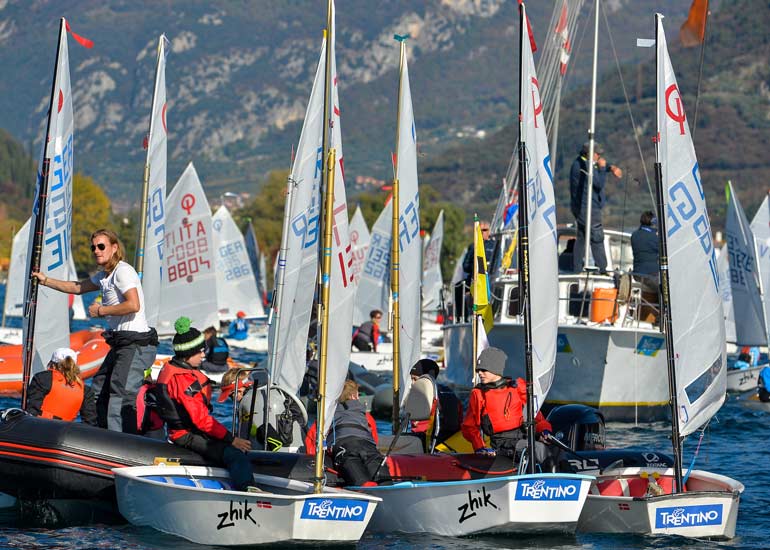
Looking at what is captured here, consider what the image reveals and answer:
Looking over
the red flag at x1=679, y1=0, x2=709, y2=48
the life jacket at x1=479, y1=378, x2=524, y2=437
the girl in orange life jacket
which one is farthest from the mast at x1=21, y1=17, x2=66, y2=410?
the red flag at x1=679, y1=0, x2=709, y2=48

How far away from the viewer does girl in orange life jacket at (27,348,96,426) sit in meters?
→ 13.7

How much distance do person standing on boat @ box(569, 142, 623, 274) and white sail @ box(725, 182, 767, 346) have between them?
216 inches

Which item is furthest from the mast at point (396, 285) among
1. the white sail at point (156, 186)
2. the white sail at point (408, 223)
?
the white sail at point (156, 186)

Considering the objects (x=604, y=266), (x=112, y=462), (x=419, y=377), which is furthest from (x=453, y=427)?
(x=604, y=266)

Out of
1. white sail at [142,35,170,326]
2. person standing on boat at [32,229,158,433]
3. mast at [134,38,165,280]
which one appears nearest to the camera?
person standing on boat at [32,229,158,433]

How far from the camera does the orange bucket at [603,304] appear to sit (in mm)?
22938

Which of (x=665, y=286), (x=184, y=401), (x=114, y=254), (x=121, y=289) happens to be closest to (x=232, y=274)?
(x=114, y=254)

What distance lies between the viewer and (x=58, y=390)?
13758 millimetres

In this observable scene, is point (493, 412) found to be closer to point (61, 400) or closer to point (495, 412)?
point (495, 412)

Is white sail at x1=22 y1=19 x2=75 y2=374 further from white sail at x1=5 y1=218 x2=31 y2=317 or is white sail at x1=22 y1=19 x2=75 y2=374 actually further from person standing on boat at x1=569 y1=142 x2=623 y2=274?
white sail at x1=5 y1=218 x2=31 y2=317

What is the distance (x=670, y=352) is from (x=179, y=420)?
4654 millimetres

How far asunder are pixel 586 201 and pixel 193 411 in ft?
40.3

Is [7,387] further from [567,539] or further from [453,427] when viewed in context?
[567,539]

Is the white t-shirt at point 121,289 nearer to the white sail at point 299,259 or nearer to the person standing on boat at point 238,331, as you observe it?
the white sail at point 299,259
